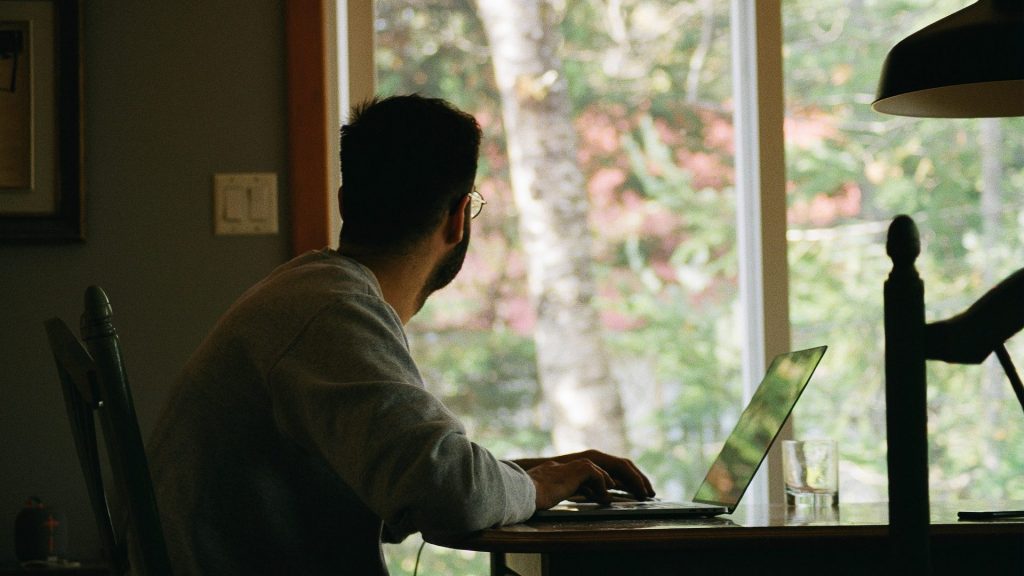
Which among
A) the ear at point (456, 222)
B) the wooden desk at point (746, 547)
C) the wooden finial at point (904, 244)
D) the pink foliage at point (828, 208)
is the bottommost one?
the wooden desk at point (746, 547)

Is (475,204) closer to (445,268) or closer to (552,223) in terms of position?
(445,268)

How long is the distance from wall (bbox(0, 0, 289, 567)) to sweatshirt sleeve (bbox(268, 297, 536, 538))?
115 centimetres

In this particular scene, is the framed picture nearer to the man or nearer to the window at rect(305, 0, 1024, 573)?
the window at rect(305, 0, 1024, 573)

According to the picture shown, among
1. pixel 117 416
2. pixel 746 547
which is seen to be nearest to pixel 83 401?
pixel 117 416

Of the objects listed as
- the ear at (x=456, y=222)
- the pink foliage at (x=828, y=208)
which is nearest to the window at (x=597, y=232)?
the pink foliage at (x=828, y=208)

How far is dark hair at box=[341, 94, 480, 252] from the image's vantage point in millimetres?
1540

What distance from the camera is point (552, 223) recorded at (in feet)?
8.86

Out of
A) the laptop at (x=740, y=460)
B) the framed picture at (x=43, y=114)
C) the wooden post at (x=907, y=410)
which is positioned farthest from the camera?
the framed picture at (x=43, y=114)

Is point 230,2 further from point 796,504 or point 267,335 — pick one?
point 796,504

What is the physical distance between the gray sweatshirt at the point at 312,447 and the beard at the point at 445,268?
0.53 feet

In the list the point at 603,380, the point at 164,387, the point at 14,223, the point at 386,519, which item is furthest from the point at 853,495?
the point at 14,223

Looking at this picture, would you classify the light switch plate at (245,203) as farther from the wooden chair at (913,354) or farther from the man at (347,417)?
the wooden chair at (913,354)

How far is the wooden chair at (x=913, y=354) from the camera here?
0.88m

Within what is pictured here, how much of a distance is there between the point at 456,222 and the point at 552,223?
1119 millimetres
